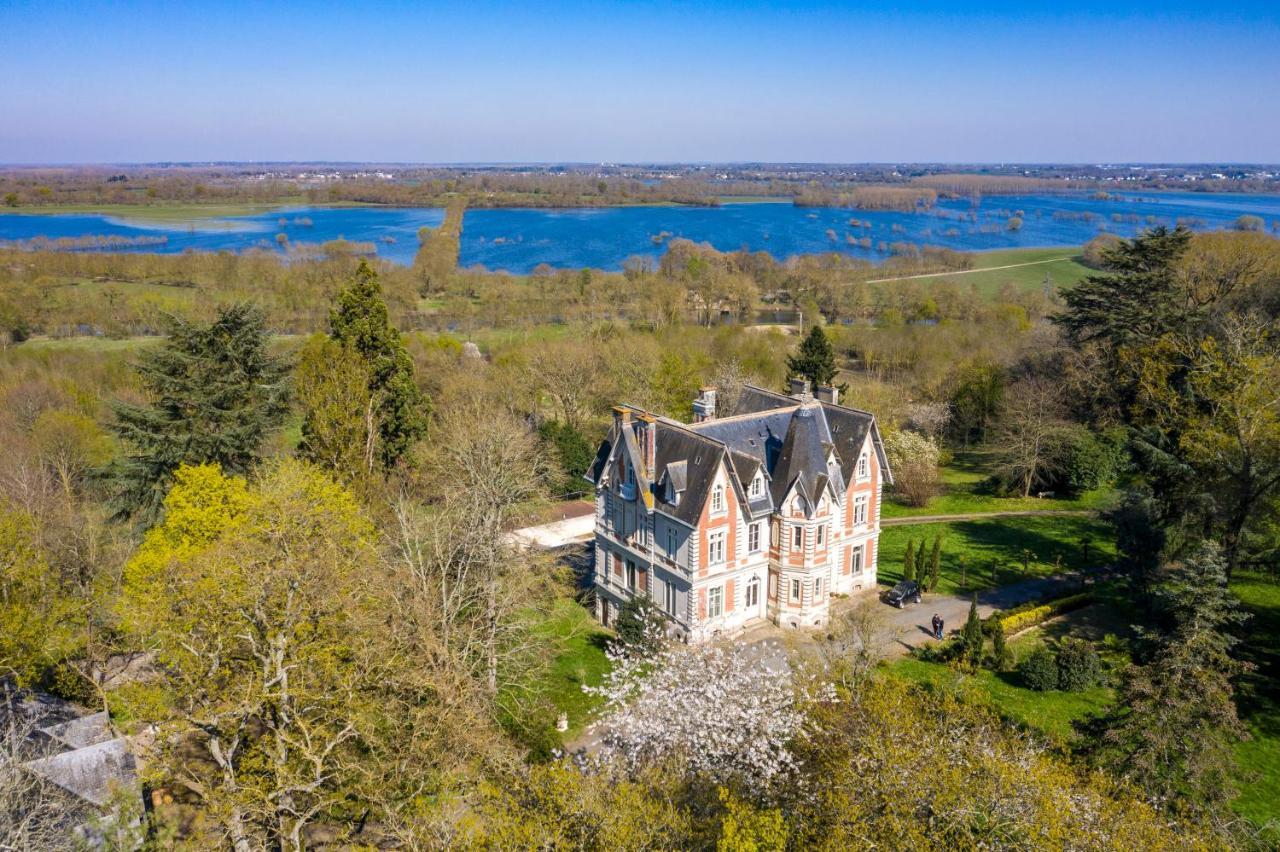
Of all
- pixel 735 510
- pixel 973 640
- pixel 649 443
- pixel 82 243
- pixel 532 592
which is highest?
pixel 82 243

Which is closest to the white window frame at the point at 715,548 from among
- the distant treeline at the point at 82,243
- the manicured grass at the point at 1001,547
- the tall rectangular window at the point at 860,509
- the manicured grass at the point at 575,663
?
the manicured grass at the point at 575,663

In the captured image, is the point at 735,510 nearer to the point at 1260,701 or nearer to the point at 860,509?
the point at 860,509

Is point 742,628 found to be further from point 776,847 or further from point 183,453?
point 183,453

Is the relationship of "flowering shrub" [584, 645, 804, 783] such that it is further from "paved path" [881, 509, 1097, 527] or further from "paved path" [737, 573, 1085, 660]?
"paved path" [881, 509, 1097, 527]

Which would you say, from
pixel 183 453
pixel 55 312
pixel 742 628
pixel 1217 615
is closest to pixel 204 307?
pixel 55 312

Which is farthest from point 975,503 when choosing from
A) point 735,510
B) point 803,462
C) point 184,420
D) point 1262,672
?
point 184,420

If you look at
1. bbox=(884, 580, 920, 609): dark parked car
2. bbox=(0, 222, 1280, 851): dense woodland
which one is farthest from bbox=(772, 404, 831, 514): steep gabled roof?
bbox=(884, 580, 920, 609): dark parked car
